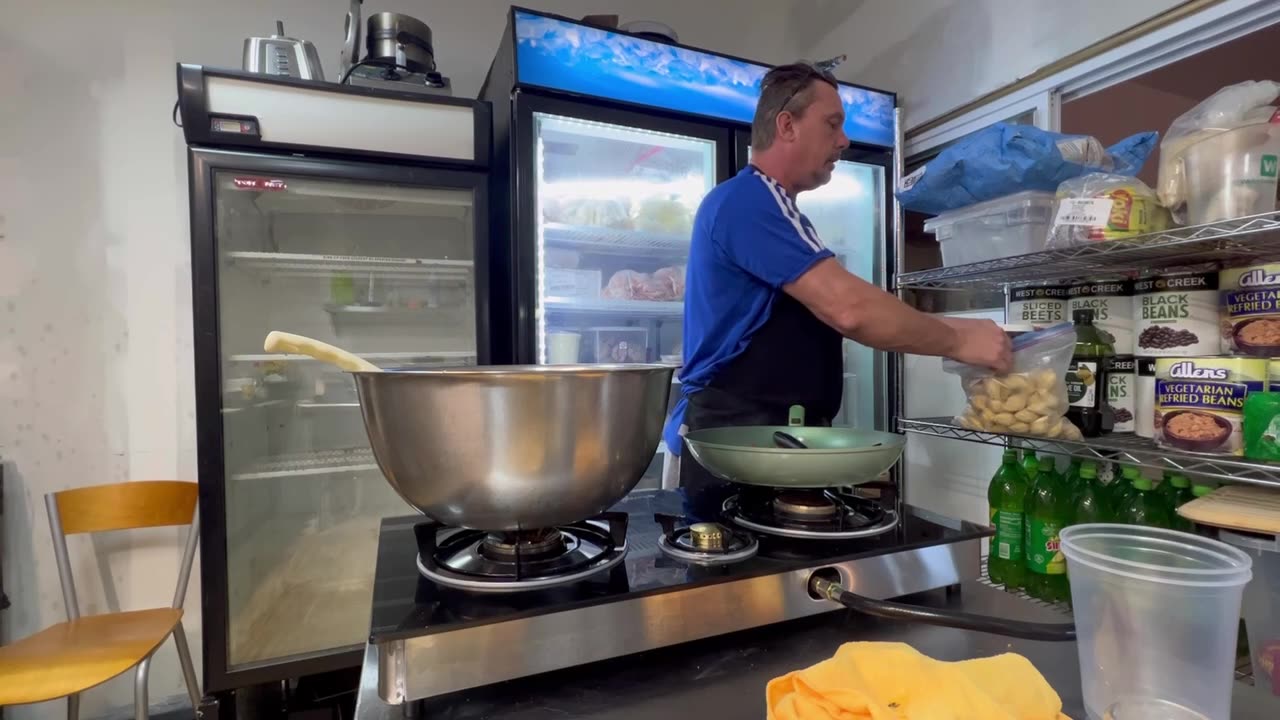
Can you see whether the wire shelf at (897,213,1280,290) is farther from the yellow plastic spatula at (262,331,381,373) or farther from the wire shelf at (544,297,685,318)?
the yellow plastic spatula at (262,331,381,373)

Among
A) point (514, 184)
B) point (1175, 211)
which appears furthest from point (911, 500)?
point (514, 184)

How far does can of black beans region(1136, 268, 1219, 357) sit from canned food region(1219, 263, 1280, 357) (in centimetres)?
1

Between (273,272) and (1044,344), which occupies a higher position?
(273,272)

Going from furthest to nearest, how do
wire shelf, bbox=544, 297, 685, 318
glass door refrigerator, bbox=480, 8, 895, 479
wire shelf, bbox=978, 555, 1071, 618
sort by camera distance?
wire shelf, bbox=544, 297, 685, 318
glass door refrigerator, bbox=480, 8, 895, 479
wire shelf, bbox=978, 555, 1071, 618

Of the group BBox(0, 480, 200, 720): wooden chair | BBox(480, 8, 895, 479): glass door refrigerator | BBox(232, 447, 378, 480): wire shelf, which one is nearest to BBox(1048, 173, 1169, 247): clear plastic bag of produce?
BBox(480, 8, 895, 479): glass door refrigerator

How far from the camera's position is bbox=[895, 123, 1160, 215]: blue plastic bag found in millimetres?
1187

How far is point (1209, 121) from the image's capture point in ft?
2.97

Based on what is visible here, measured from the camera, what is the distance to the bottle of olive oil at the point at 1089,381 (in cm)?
108

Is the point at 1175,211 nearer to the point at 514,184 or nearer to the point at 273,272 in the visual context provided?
the point at 514,184

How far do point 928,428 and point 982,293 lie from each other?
820mm

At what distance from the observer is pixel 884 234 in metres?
2.17

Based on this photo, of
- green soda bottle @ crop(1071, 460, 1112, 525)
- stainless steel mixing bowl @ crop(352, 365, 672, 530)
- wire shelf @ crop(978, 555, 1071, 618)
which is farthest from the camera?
green soda bottle @ crop(1071, 460, 1112, 525)

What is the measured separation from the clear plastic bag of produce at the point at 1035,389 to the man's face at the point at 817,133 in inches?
24.7

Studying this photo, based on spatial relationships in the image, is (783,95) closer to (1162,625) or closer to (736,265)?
(736,265)
